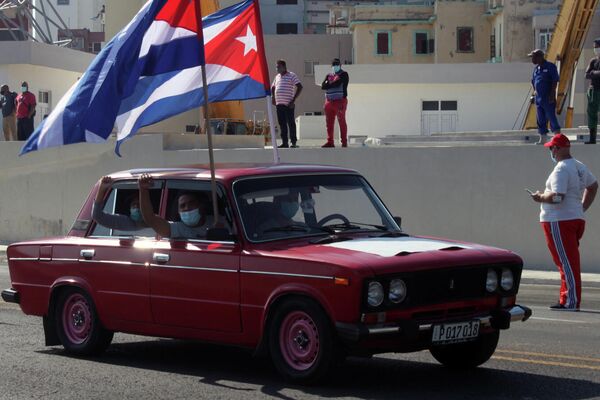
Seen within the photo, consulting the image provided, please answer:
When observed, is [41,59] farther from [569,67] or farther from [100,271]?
[100,271]

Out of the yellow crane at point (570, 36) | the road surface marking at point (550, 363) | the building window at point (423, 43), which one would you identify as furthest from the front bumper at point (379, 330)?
the building window at point (423, 43)

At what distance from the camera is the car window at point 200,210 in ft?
32.5

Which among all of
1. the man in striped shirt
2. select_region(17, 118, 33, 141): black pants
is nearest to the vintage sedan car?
the man in striped shirt

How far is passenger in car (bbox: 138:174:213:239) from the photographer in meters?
10.1

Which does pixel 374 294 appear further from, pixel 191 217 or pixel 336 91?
pixel 336 91

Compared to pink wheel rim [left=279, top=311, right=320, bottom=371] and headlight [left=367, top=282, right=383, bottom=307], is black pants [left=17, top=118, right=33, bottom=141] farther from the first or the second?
headlight [left=367, top=282, right=383, bottom=307]

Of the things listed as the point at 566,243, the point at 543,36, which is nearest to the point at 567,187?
the point at 566,243

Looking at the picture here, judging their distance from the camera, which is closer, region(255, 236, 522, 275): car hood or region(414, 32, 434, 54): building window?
region(255, 236, 522, 275): car hood

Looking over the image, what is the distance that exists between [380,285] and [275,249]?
3.47 ft

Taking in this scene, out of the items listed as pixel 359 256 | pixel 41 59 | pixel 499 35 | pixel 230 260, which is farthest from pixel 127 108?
pixel 499 35

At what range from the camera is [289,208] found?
995 centimetres

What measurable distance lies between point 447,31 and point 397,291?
201ft

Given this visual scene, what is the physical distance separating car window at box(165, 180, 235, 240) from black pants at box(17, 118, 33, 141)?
2290 cm

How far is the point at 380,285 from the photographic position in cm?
866
